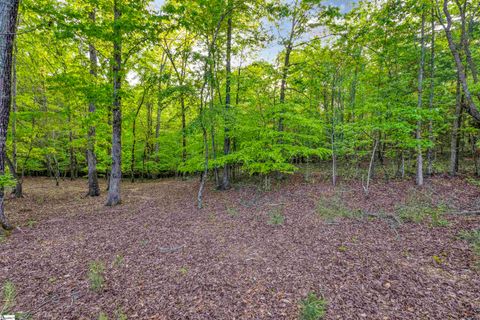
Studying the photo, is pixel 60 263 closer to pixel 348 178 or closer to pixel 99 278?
pixel 99 278

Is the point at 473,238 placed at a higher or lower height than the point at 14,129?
lower

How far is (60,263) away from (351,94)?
11389mm

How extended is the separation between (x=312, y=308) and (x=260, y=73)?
10392 millimetres

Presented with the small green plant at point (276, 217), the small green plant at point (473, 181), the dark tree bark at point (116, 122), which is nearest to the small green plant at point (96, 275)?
the small green plant at point (276, 217)

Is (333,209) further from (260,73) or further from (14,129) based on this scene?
(14,129)

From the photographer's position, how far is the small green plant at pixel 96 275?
321cm

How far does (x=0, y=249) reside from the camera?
446 centimetres

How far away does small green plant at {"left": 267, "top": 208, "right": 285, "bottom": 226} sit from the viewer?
19.6 feet

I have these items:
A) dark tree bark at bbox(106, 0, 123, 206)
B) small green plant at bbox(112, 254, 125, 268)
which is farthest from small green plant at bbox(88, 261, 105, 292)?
dark tree bark at bbox(106, 0, 123, 206)

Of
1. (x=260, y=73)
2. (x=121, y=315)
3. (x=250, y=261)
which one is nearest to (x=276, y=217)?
(x=250, y=261)

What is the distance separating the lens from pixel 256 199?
28.3ft

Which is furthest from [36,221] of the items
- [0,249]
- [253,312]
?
[253,312]

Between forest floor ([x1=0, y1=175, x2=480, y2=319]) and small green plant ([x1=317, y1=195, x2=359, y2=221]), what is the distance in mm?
34

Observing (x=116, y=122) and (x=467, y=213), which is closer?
(x=467, y=213)
